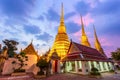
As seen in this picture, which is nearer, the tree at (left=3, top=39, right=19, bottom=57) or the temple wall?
the temple wall

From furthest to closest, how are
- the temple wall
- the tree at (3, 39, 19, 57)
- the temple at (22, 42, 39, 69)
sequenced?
the tree at (3, 39, 19, 57)
the temple at (22, 42, 39, 69)
the temple wall

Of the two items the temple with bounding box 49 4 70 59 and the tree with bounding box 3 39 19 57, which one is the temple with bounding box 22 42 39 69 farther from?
the tree with bounding box 3 39 19 57

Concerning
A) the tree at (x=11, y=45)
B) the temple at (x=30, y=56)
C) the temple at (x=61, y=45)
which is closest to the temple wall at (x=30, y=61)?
the temple at (x=30, y=56)

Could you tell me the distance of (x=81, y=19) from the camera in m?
44.2

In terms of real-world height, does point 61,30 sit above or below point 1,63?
above

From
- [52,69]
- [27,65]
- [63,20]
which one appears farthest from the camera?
[63,20]

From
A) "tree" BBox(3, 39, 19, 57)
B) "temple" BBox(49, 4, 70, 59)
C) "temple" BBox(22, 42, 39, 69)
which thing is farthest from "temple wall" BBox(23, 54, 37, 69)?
"tree" BBox(3, 39, 19, 57)

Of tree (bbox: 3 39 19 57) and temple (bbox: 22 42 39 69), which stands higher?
tree (bbox: 3 39 19 57)

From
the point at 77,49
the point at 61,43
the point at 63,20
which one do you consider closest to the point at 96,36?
the point at 63,20

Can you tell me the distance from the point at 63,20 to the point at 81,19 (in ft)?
41.9

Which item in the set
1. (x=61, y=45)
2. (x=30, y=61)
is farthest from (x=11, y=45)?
(x=61, y=45)

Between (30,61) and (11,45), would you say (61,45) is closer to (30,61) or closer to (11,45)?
(30,61)

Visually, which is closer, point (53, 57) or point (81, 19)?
point (53, 57)

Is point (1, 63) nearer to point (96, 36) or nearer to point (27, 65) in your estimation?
point (27, 65)
